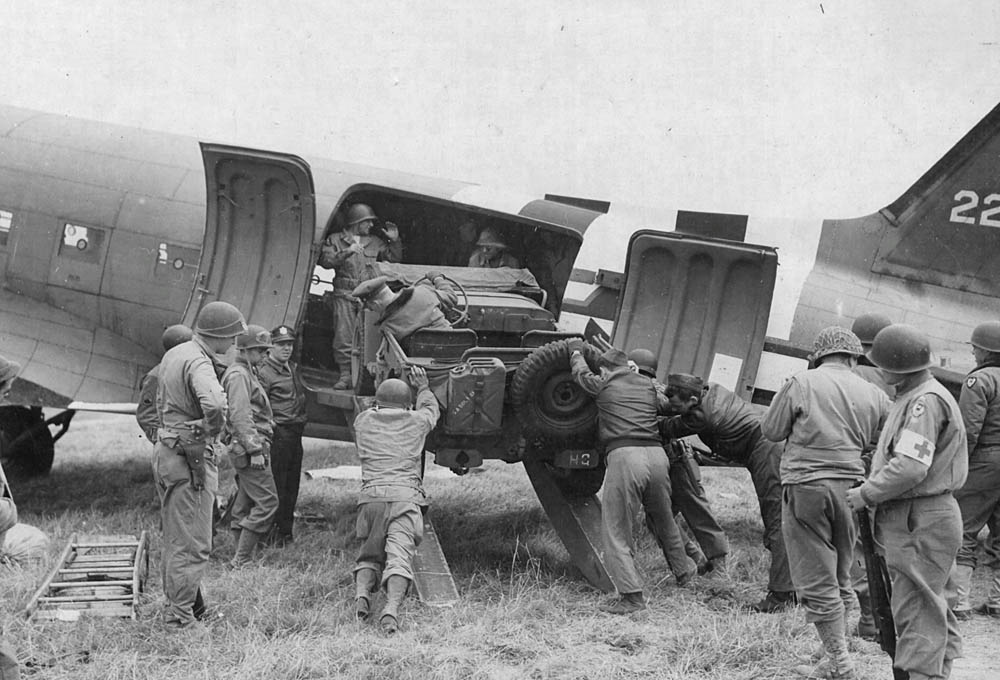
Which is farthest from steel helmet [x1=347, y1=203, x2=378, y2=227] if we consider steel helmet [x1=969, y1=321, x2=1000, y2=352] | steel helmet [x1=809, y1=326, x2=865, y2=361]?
steel helmet [x1=969, y1=321, x2=1000, y2=352]

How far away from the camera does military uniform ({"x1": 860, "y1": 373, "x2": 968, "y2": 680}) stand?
450 cm

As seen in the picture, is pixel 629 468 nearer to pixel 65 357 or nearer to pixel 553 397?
pixel 553 397

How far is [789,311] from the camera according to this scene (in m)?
9.47

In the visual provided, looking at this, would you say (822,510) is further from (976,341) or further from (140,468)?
(140,468)

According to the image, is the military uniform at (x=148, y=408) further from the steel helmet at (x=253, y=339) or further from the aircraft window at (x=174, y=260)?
the aircraft window at (x=174, y=260)

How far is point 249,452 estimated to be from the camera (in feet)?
24.0

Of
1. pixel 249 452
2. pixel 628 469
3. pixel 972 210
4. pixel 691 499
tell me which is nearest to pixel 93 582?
pixel 249 452

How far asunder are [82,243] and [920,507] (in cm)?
842

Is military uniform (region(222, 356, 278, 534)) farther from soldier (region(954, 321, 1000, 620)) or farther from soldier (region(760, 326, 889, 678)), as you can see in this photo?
soldier (region(954, 321, 1000, 620))

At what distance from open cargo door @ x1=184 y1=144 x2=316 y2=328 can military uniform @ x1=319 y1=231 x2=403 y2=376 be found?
0.88 feet

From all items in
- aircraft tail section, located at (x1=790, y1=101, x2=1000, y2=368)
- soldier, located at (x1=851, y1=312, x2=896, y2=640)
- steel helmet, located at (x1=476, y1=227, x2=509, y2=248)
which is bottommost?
soldier, located at (x1=851, y1=312, x2=896, y2=640)

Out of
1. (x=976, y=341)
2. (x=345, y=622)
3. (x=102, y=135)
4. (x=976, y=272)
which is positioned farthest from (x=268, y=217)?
(x=976, y=272)

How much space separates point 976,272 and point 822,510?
491 centimetres

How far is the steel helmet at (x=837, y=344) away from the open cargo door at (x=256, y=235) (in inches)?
178
